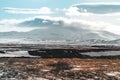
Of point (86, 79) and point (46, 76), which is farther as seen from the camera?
point (46, 76)

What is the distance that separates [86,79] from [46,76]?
5.72m

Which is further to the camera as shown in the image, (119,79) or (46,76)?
(46,76)

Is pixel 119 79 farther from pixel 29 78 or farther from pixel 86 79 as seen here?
pixel 29 78

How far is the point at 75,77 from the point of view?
38.3 metres

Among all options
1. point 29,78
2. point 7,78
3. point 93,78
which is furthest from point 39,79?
point 93,78

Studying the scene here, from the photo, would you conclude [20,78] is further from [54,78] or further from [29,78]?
[54,78]

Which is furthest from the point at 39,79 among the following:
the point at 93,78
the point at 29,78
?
the point at 93,78

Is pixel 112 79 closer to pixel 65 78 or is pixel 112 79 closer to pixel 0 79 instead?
pixel 65 78

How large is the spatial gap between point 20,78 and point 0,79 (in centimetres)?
278

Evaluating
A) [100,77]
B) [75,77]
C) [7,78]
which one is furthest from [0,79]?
[100,77]

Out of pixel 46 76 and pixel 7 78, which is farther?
pixel 46 76

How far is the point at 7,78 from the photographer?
36.7 meters

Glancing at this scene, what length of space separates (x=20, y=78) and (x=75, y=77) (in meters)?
7.14

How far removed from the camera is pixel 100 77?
126 feet
